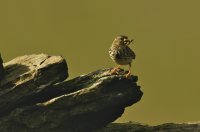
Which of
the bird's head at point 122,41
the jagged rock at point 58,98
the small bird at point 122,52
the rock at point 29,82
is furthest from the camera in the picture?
the rock at point 29,82

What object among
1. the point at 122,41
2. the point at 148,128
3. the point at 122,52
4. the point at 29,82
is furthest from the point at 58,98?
the point at 148,128

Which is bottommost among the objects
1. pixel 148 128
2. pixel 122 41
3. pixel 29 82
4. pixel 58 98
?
pixel 148 128

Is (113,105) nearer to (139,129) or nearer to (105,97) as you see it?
(105,97)

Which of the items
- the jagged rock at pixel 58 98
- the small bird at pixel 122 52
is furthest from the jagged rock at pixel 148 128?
the small bird at pixel 122 52

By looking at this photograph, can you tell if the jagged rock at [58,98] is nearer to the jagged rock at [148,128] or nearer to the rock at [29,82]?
the rock at [29,82]

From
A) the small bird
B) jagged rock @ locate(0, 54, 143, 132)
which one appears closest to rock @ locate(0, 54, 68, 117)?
jagged rock @ locate(0, 54, 143, 132)

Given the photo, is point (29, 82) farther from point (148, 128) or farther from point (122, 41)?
point (148, 128)

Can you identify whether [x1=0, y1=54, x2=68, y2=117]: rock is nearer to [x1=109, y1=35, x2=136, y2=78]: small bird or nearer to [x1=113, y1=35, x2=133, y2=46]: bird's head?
[x1=109, y1=35, x2=136, y2=78]: small bird
